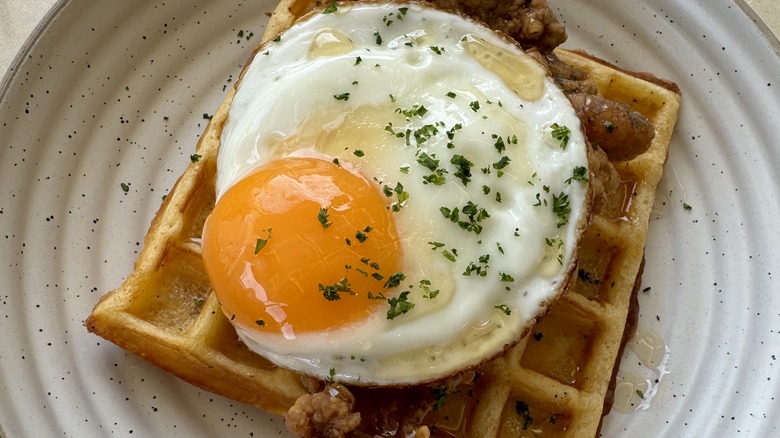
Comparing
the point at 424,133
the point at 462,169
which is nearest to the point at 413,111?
the point at 424,133

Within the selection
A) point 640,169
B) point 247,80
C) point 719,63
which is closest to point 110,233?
point 247,80

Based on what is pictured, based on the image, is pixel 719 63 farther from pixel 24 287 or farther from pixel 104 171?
pixel 24 287

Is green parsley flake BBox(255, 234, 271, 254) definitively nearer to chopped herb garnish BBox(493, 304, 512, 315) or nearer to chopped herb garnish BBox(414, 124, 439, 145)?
chopped herb garnish BBox(414, 124, 439, 145)

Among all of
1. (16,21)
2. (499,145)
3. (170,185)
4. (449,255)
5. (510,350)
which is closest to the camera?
(449,255)

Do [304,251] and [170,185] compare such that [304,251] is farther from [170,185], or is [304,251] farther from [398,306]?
[170,185]

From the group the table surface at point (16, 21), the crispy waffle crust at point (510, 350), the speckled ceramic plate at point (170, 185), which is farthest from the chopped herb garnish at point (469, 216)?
the table surface at point (16, 21)
